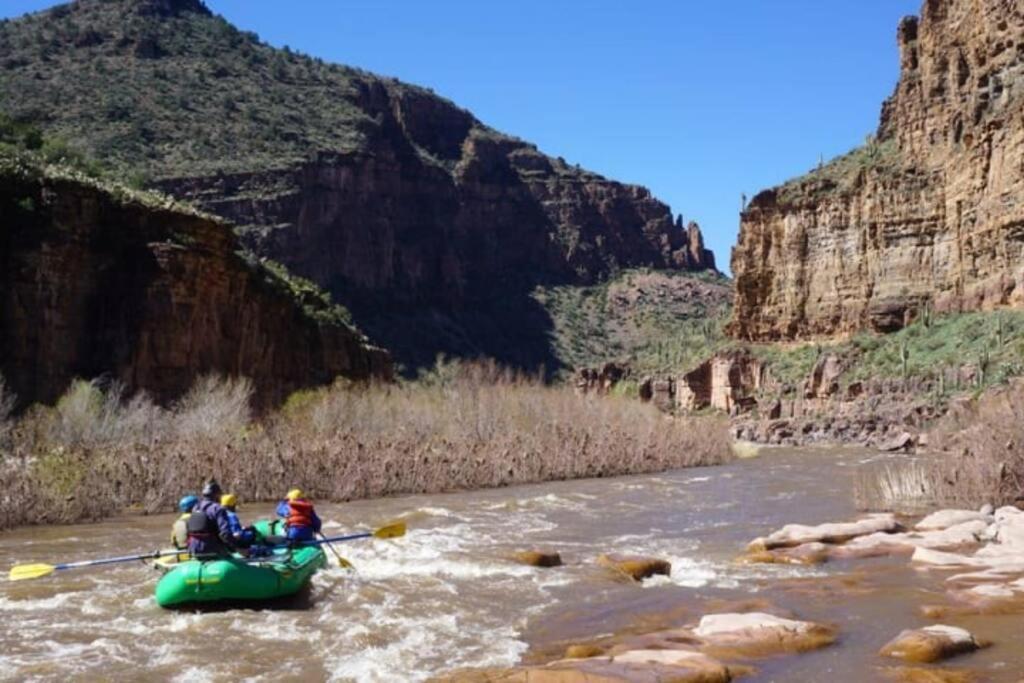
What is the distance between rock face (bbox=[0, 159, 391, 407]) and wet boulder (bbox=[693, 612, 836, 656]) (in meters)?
33.0

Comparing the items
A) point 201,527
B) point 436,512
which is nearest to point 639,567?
point 201,527

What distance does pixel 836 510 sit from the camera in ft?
81.8

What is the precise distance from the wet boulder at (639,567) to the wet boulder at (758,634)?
3.97 metres

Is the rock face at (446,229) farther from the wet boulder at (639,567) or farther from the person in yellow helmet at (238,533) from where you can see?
the wet boulder at (639,567)

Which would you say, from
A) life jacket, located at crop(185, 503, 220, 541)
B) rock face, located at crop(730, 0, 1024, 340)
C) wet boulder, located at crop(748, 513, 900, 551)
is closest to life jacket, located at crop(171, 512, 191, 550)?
life jacket, located at crop(185, 503, 220, 541)

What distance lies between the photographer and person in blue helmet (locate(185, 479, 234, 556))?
44.0 ft

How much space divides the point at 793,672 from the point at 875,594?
4278 millimetres

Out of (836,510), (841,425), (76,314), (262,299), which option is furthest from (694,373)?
(836,510)

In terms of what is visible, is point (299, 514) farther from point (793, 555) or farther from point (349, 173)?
point (349, 173)

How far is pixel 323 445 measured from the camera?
27.9 metres

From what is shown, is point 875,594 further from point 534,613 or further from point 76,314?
point 76,314

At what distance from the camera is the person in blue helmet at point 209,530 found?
1340 cm

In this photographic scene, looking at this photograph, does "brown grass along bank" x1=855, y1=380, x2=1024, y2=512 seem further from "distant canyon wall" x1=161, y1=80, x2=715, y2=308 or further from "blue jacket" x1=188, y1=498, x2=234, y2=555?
"distant canyon wall" x1=161, y1=80, x2=715, y2=308

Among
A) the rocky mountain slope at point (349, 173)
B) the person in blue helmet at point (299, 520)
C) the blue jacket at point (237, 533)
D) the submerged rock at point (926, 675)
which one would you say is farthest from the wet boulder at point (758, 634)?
the rocky mountain slope at point (349, 173)
